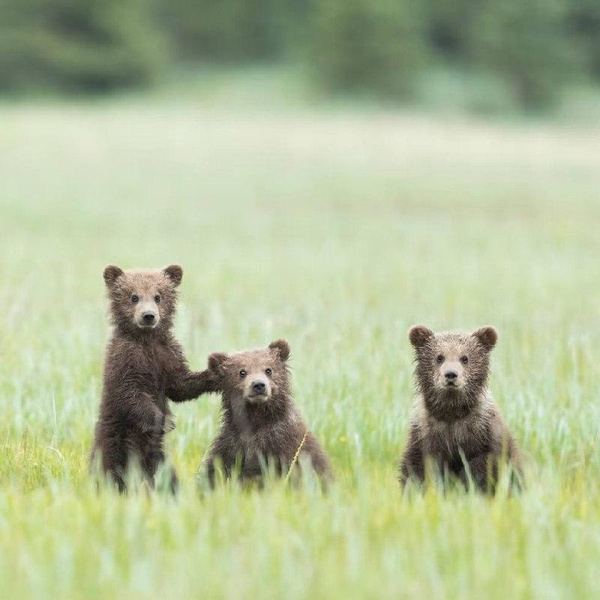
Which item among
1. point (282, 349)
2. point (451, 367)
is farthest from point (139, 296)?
point (451, 367)

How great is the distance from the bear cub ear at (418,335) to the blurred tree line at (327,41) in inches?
2035

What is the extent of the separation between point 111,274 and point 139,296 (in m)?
0.20

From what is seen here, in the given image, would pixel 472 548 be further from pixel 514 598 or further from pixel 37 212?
pixel 37 212

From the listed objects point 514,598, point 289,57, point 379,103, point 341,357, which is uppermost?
point 289,57

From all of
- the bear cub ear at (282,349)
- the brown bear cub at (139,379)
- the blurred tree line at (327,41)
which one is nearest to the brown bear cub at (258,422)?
the bear cub ear at (282,349)

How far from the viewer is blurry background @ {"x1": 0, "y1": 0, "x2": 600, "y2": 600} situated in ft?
12.5

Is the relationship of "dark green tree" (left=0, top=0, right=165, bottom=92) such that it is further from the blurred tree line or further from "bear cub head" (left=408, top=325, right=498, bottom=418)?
"bear cub head" (left=408, top=325, right=498, bottom=418)

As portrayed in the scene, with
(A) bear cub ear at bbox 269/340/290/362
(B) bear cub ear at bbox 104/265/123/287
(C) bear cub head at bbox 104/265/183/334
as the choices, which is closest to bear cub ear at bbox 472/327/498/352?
Answer: (A) bear cub ear at bbox 269/340/290/362

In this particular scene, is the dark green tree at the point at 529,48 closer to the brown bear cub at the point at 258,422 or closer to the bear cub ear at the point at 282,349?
the bear cub ear at the point at 282,349

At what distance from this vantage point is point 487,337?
559 cm

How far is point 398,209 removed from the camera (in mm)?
25875

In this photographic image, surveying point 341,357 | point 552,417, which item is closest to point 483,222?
point 341,357

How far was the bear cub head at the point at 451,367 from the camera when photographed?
5383 millimetres

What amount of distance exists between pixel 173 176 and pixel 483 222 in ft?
31.5
